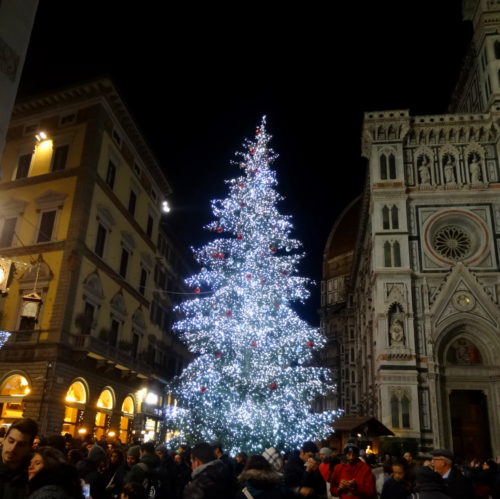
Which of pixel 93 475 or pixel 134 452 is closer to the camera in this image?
pixel 93 475

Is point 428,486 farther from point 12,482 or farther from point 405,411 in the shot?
point 405,411

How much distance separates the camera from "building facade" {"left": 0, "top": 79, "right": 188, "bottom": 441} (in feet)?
80.7

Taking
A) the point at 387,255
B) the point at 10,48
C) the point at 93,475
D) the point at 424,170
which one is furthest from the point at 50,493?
the point at 424,170

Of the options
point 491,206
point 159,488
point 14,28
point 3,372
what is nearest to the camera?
point 159,488

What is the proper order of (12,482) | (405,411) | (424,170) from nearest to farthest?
(12,482) → (405,411) → (424,170)

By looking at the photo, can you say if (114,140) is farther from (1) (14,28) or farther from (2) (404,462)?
(2) (404,462)

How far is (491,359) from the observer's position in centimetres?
3108

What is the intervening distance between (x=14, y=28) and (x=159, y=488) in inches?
327

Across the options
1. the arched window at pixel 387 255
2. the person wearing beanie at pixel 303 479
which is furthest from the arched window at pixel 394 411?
the person wearing beanie at pixel 303 479

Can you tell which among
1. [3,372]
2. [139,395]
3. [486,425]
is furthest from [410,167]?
[3,372]

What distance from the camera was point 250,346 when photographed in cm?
1789

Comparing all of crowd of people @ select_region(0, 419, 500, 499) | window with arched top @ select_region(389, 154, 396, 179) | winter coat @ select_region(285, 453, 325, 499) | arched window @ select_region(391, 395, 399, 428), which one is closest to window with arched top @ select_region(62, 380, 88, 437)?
crowd of people @ select_region(0, 419, 500, 499)

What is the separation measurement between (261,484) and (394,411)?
27.6 m

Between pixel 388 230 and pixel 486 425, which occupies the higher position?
pixel 388 230
